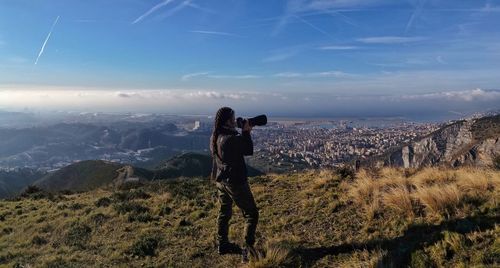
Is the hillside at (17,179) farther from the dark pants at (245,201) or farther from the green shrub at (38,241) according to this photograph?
the dark pants at (245,201)

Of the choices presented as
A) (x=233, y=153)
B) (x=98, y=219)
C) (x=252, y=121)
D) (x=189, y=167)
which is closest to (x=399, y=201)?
(x=252, y=121)

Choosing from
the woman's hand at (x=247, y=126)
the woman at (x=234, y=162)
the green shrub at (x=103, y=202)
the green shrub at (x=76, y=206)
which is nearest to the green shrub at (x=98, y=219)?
the green shrub at (x=103, y=202)

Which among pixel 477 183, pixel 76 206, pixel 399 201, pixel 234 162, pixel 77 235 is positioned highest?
pixel 234 162

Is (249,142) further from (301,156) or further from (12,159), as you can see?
(12,159)

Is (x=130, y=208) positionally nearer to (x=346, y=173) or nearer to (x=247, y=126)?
(x=346, y=173)

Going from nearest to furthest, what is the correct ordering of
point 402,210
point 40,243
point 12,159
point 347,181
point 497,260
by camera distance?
1. point 497,260
2. point 402,210
3. point 40,243
4. point 347,181
5. point 12,159

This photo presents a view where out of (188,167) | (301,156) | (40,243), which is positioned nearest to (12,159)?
(188,167)
